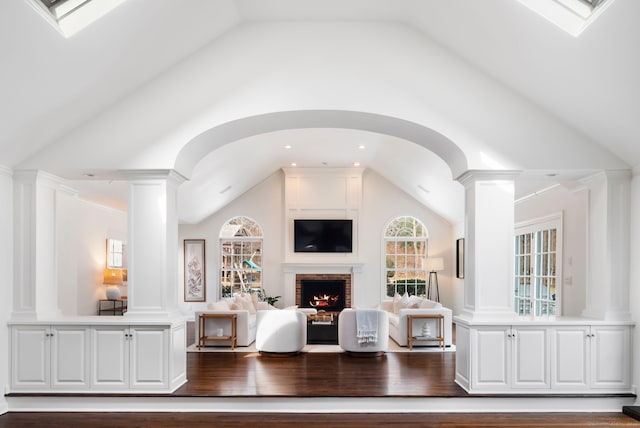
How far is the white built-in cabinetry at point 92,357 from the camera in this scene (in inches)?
207

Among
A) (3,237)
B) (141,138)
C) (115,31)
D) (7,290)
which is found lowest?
(7,290)

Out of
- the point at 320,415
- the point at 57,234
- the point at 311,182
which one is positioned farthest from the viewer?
the point at 311,182

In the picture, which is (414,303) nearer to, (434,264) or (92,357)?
(434,264)

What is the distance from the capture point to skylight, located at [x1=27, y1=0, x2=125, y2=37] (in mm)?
3621

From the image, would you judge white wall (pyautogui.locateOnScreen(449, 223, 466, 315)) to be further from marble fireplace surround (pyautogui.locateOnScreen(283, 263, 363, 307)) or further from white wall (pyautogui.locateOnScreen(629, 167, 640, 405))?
white wall (pyautogui.locateOnScreen(629, 167, 640, 405))

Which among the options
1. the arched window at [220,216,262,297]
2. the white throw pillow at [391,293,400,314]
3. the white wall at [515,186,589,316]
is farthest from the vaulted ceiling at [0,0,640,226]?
the arched window at [220,216,262,297]

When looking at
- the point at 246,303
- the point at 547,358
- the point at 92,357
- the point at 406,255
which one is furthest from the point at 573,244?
the point at 406,255

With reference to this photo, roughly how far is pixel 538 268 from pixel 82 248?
7.01 metres

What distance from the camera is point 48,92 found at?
445cm

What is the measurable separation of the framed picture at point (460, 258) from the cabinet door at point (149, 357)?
7576 mm

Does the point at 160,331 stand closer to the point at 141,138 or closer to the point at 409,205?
the point at 141,138

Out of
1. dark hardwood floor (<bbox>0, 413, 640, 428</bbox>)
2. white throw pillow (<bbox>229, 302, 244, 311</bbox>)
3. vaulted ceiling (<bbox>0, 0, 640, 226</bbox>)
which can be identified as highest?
vaulted ceiling (<bbox>0, 0, 640, 226</bbox>)

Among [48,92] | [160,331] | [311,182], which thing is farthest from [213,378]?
[311,182]

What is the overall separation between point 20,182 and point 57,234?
75 cm
